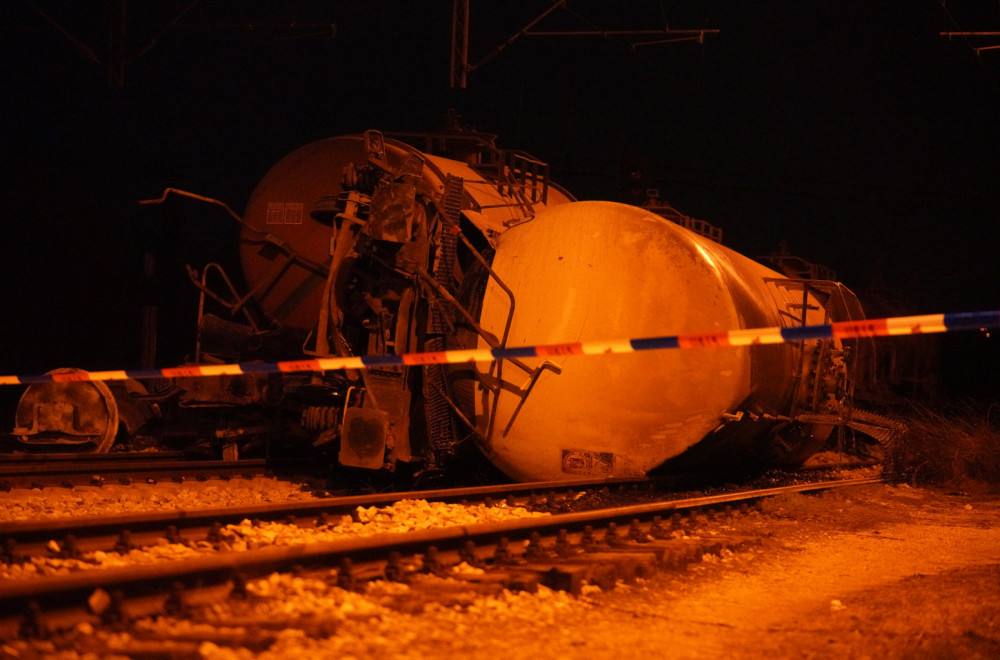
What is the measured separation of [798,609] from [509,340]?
13.0ft

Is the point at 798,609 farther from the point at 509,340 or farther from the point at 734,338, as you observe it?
the point at 509,340

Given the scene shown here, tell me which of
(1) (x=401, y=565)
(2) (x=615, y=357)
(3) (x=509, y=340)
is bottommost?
(1) (x=401, y=565)

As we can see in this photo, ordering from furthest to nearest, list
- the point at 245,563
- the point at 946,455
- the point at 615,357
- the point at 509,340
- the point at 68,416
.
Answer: the point at 946,455 → the point at 68,416 → the point at 509,340 → the point at 615,357 → the point at 245,563

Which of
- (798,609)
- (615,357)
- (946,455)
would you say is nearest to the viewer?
(798,609)

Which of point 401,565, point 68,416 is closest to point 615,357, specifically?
point 401,565

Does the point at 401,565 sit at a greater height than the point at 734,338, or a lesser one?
lesser

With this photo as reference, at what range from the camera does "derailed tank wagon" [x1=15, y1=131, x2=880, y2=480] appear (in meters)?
7.99

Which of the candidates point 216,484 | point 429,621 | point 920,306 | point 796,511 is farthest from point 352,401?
point 920,306

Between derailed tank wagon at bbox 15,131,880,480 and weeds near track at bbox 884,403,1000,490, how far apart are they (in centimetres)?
203

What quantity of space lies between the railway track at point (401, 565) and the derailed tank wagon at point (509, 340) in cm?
112

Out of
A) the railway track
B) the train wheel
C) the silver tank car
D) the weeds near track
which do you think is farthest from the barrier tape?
the weeds near track

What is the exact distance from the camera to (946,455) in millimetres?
11227

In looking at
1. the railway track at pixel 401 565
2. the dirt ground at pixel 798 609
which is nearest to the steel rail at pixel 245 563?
the railway track at pixel 401 565

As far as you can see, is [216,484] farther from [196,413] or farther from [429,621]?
[429,621]
